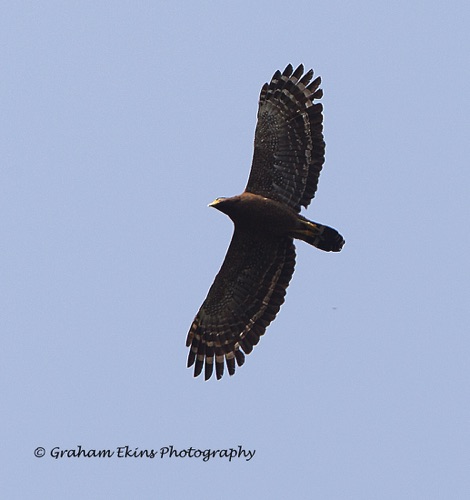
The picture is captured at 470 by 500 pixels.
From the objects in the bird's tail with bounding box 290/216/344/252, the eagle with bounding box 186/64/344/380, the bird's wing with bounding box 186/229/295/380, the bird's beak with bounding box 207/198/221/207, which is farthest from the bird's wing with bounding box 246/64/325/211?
the bird's wing with bounding box 186/229/295/380

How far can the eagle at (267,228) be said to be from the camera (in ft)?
64.1

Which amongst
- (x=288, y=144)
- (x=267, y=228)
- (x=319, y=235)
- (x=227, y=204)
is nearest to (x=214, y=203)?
(x=227, y=204)

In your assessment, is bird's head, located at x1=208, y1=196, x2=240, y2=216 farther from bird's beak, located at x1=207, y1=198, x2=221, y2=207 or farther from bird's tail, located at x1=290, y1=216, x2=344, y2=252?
bird's tail, located at x1=290, y1=216, x2=344, y2=252

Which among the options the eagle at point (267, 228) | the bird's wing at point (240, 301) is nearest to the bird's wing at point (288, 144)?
the eagle at point (267, 228)

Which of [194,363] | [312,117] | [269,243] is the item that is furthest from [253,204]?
[194,363]

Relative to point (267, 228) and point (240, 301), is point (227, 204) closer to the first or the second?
point (267, 228)

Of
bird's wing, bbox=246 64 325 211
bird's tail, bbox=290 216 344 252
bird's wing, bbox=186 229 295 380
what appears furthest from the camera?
bird's wing, bbox=186 229 295 380

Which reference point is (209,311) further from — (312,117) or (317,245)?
(312,117)

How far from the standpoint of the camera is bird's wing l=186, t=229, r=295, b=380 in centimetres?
2003

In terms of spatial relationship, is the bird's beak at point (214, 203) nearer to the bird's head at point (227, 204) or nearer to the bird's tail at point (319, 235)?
the bird's head at point (227, 204)

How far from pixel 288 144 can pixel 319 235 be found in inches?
74.7

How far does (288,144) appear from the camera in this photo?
2000 centimetres

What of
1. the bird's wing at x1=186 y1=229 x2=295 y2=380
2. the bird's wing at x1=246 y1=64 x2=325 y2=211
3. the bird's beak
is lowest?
the bird's wing at x1=186 y1=229 x2=295 y2=380

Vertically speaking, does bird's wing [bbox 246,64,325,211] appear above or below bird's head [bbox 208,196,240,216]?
above
